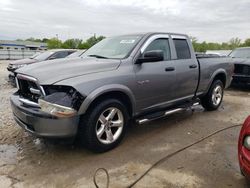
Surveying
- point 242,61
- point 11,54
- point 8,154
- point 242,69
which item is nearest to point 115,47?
point 8,154

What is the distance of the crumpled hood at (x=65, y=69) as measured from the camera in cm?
353

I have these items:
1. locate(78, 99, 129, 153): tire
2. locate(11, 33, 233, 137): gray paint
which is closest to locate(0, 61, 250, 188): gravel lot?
locate(78, 99, 129, 153): tire

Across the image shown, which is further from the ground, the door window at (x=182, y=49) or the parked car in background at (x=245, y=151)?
the door window at (x=182, y=49)

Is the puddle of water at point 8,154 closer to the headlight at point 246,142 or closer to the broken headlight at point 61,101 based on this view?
the broken headlight at point 61,101

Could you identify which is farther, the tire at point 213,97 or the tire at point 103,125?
the tire at point 213,97

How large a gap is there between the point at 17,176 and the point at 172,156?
7.20 feet

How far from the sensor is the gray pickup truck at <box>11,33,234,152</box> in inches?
134

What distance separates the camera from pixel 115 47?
477 cm

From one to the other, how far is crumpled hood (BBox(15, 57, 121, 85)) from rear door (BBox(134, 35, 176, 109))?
0.53m

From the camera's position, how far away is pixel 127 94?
4020 millimetres

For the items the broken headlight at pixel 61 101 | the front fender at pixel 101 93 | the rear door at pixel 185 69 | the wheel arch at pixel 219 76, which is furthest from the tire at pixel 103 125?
Result: the wheel arch at pixel 219 76

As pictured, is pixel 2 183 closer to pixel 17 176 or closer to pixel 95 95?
pixel 17 176

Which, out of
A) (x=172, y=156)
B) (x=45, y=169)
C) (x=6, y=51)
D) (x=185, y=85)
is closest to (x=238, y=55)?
(x=185, y=85)

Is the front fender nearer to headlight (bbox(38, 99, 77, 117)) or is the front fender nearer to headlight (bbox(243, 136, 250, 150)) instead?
headlight (bbox(38, 99, 77, 117))
